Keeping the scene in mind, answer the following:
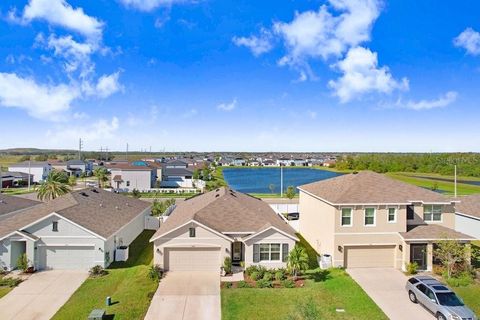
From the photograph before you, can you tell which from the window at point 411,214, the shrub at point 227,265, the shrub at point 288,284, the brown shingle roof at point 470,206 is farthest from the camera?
the brown shingle roof at point 470,206

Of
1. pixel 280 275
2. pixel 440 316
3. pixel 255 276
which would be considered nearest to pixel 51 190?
pixel 255 276

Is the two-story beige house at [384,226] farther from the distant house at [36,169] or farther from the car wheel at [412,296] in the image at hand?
the distant house at [36,169]

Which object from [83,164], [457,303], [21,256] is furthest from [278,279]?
[83,164]

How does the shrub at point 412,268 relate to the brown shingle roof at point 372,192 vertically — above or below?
below

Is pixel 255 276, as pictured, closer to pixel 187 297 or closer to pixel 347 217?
pixel 187 297

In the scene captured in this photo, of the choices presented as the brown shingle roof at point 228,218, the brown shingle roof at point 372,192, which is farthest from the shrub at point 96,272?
the brown shingle roof at point 372,192

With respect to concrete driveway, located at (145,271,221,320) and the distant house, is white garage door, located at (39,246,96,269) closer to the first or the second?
concrete driveway, located at (145,271,221,320)
